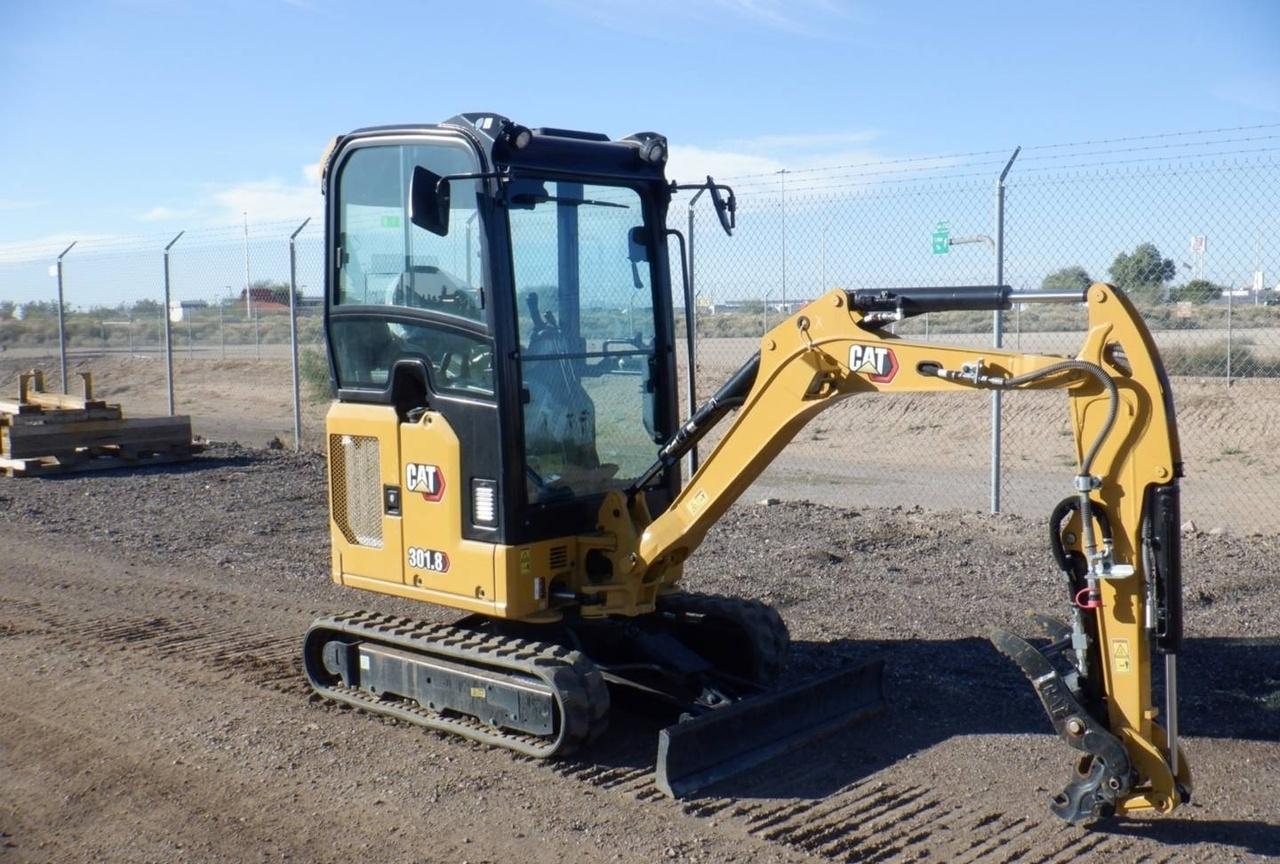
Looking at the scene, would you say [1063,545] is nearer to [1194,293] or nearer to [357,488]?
[357,488]

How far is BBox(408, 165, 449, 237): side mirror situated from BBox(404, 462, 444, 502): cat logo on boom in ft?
3.73

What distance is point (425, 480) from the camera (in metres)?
6.13

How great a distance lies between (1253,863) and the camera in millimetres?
4617

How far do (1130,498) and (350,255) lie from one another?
3.76 metres

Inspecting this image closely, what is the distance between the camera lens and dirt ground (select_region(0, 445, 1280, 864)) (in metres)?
4.93

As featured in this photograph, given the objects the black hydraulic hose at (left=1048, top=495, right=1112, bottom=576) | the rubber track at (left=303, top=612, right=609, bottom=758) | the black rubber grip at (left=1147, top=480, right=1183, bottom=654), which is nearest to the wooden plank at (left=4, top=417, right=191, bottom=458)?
the rubber track at (left=303, top=612, right=609, bottom=758)

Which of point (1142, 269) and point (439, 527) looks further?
point (1142, 269)

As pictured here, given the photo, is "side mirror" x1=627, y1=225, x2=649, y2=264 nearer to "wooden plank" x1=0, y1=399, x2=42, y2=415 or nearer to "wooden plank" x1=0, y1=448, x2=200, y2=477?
"wooden plank" x1=0, y1=448, x2=200, y2=477

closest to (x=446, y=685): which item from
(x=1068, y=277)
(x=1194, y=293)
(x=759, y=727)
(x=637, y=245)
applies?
(x=759, y=727)

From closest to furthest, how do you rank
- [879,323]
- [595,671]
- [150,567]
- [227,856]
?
[227,856]
[879,323]
[595,671]
[150,567]

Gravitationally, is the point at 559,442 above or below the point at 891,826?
above

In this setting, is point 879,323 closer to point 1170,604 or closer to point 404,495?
point 1170,604

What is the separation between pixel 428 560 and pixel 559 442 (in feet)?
2.71

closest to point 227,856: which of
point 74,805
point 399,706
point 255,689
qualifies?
point 74,805
